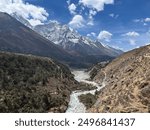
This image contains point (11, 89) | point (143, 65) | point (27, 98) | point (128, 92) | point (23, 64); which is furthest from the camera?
point (23, 64)

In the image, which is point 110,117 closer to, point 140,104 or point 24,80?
point 140,104

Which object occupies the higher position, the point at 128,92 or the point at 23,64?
the point at 23,64

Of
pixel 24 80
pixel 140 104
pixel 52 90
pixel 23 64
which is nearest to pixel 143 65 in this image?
pixel 140 104

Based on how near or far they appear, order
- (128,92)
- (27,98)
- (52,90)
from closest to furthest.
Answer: (128,92), (27,98), (52,90)

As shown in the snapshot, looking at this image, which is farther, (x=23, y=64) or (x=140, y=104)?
(x=23, y=64)

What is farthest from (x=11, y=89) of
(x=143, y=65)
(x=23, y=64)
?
(x=143, y=65)

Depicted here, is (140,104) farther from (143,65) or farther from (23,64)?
(23,64)
